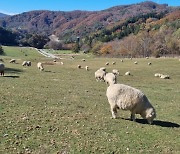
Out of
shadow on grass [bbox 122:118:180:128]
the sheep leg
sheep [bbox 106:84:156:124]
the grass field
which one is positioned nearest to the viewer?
the grass field

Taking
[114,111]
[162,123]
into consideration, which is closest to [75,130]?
Result: [114,111]

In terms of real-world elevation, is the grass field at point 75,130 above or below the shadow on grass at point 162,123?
above

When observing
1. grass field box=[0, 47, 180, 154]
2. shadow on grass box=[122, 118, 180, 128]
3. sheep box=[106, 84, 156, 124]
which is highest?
sheep box=[106, 84, 156, 124]

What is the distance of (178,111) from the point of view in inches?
835

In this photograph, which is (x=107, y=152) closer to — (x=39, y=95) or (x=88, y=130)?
(x=88, y=130)

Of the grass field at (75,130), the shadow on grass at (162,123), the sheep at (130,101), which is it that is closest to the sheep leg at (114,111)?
the sheep at (130,101)

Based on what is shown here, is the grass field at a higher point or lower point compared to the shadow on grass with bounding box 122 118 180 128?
higher

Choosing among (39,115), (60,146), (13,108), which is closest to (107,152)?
(60,146)

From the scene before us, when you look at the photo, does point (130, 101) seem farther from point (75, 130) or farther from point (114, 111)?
point (75, 130)

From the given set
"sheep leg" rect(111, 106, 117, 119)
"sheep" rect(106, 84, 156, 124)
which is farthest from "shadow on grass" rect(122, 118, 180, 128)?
"sheep leg" rect(111, 106, 117, 119)

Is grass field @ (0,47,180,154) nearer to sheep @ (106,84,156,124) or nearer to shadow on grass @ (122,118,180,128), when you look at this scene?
shadow on grass @ (122,118,180,128)

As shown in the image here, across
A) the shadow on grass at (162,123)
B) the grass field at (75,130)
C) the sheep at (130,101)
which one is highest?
the sheep at (130,101)

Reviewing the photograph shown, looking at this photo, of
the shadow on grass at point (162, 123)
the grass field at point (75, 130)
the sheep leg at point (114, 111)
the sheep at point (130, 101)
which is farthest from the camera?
the shadow on grass at point (162, 123)

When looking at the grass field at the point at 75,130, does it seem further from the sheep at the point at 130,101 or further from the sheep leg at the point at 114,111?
the sheep at the point at 130,101
